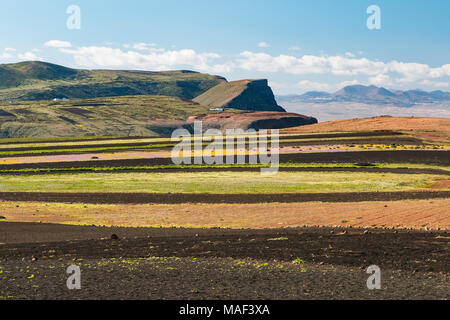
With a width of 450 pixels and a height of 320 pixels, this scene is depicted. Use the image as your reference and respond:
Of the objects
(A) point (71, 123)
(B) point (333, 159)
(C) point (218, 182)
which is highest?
(A) point (71, 123)

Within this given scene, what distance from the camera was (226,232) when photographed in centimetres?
2822

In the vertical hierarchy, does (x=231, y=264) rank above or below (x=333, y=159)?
above

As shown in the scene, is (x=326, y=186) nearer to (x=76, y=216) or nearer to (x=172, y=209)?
(x=172, y=209)

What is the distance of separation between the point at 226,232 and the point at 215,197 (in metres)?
15.7

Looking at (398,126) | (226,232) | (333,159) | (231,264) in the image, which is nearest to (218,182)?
(226,232)

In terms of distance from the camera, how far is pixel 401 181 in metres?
52.6

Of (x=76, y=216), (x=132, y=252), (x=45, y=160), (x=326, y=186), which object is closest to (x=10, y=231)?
(x=76, y=216)

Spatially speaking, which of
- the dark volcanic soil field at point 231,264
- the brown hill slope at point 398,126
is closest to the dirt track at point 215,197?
the dark volcanic soil field at point 231,264
